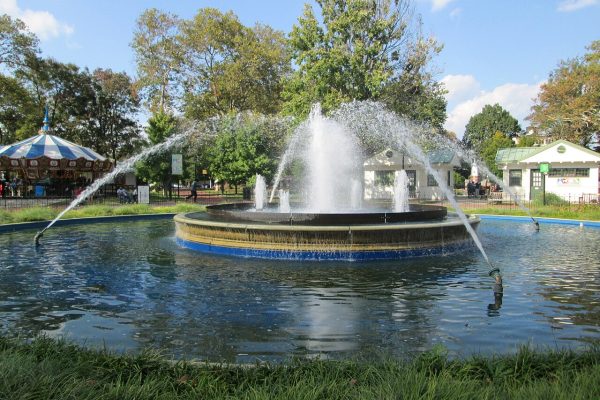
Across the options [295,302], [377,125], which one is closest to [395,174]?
[377,125]

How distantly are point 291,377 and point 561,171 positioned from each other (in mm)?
38276

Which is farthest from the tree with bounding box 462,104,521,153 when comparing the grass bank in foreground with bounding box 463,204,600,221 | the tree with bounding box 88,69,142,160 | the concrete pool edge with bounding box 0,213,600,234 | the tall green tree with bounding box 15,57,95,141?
the concrete pool edge with bounding box 0,213,600,234

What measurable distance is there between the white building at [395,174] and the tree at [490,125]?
50.4 metres

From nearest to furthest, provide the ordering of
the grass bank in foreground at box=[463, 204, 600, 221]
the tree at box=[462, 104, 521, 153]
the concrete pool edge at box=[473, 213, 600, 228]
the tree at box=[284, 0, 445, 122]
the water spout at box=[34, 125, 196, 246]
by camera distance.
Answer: the water spout at box=[34, 125, 196, 246] → the concrete pool edge at box=[473, 213, 600, 228] → the grass bank in foreground at box=[463, 204, 600, 221] → the tree at box=[284, 0, 445, 122] → the tree at box=[462, 104, 521, 153]

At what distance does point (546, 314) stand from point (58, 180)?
152 ft

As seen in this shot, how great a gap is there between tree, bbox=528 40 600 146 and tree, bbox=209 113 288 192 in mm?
28962

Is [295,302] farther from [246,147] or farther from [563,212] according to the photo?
[246,147]

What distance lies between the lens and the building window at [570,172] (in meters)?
36.4

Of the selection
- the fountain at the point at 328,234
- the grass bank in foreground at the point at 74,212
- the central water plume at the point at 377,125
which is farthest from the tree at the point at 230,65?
the fountain at the point at 328,234

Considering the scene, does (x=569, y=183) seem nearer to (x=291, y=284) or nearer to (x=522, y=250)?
(x=522, y=250)

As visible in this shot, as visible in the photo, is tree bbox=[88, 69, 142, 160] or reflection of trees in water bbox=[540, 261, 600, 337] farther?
tree bbox=[88, 69, 142, 160]

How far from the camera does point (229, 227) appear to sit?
13.2 metres

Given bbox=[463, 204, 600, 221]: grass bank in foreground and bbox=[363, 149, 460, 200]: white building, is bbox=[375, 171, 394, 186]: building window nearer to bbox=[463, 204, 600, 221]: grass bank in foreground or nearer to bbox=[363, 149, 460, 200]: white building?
bbox=[363, 149, 460, 200]: white building

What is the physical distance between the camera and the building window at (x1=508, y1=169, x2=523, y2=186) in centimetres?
3956
